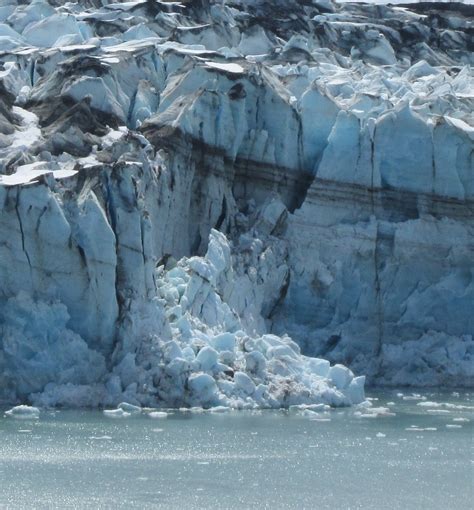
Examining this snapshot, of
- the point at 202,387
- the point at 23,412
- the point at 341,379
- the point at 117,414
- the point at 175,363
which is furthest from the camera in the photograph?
the point at 341,379

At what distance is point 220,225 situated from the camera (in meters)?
23.7

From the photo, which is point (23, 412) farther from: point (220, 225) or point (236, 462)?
point (220, 225)

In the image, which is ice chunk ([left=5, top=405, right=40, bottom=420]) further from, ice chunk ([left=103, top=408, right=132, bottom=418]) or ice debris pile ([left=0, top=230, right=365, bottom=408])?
ice chunk ([left=103, top=408, right=132, bottom=418])

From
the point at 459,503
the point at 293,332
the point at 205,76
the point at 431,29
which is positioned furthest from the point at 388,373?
the point at 431,29

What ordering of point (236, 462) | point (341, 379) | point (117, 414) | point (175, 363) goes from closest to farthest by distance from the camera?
1. point (236, 462)
2. point (117, 414)
3. point (175, 363)
4. point (341, 379)

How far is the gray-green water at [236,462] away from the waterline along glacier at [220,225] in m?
0.82

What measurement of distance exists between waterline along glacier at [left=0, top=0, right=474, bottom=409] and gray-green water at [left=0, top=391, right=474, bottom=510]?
82 cm

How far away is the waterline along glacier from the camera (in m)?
19.4

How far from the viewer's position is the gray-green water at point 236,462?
14375mm

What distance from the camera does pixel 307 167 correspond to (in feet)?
81.8

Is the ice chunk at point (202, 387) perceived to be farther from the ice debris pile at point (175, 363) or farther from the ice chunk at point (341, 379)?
the ice chunk at point (341, 379)

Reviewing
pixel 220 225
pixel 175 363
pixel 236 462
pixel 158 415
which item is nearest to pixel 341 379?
pixel 175 363

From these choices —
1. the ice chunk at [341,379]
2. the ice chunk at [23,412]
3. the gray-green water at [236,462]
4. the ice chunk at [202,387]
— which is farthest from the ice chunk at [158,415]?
the ice chunk at [341,379]

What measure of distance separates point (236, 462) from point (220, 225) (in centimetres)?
796
